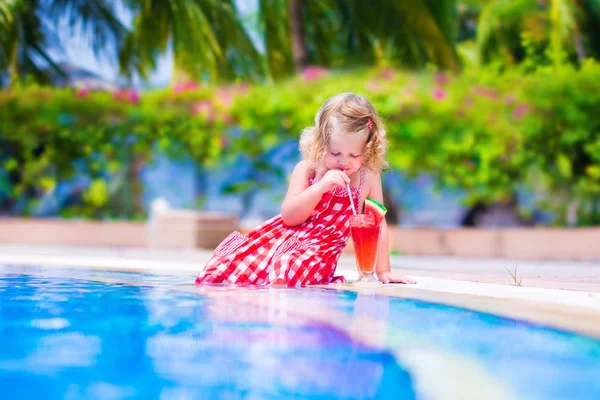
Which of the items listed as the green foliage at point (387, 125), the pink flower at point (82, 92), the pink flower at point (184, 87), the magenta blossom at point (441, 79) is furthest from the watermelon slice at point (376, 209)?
the pink flower at point (82, 92)

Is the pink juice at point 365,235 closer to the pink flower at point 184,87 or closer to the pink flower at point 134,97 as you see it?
the pink flower at point 184,87

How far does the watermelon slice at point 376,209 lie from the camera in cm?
397

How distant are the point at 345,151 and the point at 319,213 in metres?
0.42

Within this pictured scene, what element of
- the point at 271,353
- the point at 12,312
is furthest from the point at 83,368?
the point at 12,312

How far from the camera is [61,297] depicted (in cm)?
373

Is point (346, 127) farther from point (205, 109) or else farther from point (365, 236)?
point (205, 109)

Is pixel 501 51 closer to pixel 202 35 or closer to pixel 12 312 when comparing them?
pixel 202 35

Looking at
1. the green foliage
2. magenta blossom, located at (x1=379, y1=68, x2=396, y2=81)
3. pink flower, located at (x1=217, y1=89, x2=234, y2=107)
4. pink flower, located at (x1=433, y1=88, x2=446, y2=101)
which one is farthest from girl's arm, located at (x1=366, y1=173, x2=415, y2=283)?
pink flower, located at (x1=217, y1=89, x2=234, y2=107)

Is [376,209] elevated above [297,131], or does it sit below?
below

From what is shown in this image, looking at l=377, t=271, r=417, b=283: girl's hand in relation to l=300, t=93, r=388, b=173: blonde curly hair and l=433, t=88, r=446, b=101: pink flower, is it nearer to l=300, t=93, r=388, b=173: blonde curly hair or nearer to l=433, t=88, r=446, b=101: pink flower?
l=300, t=93, r=388, b=173: blonde curly hair

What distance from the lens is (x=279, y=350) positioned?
8.05 feet

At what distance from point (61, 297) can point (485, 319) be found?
1.85 metres

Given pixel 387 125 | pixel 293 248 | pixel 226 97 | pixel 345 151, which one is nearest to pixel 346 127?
pixel 345 151

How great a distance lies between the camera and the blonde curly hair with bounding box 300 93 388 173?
4012 mm
